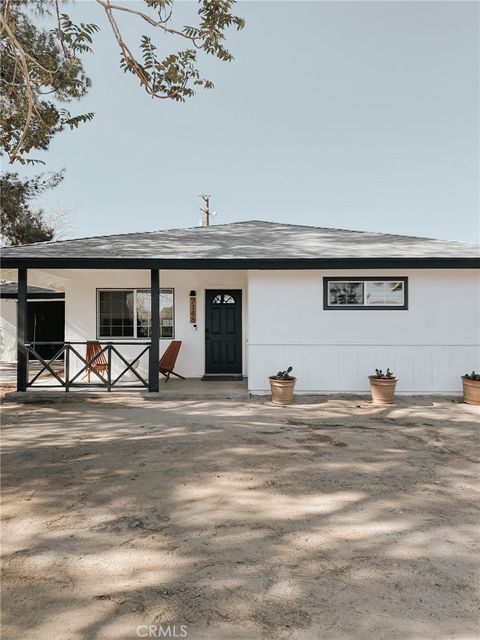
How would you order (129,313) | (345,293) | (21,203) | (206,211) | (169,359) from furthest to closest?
(206,211) < (21,203) < (129,313) < (169,359) < (345,293)

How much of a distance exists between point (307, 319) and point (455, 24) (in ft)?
31.1

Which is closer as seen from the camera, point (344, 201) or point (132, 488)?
point (132, 488)

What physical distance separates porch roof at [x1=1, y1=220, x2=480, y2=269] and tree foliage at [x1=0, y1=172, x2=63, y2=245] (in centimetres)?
463

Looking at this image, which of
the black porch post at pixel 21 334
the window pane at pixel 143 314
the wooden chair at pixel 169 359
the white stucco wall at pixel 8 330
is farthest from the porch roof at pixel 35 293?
the wooden chair at pixel 169 359

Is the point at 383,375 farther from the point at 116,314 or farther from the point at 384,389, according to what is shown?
the point at 116,314

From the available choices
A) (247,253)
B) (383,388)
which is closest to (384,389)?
(383,388)

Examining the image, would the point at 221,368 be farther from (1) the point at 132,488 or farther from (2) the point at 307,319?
(1) the point at 132,488

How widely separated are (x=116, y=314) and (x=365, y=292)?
5.74 metres

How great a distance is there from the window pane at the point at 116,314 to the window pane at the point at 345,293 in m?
4.75

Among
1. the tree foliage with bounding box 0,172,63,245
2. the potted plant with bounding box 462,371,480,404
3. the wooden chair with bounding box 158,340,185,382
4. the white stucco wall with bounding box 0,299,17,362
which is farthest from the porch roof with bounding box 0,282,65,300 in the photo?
the potted plant with bounding box 462,371,480,404

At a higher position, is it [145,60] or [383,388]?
[145,60]

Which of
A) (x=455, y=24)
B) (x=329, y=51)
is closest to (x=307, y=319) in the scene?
(x=329, y=51)

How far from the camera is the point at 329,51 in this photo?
10867mm

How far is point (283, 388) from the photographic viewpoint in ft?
22.7
